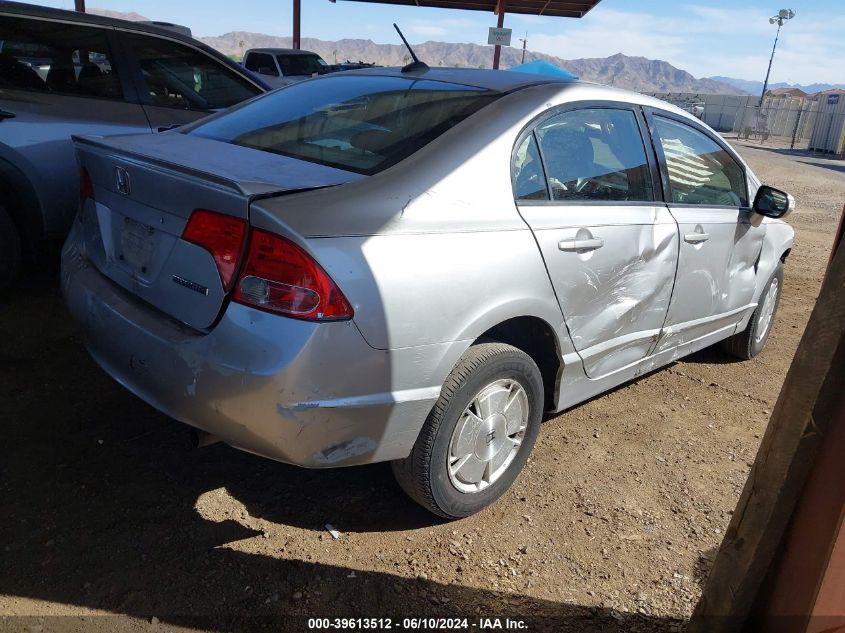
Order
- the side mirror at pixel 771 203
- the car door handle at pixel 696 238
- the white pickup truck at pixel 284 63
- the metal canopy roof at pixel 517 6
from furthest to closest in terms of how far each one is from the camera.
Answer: the metal canopy roof at pixel 517 6
the white pickup truck at pixel 284 63
the side mirror at pixel 771 203
the car door handle at pixel 696 238

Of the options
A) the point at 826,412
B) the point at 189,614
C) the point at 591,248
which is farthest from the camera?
the point at 591,248

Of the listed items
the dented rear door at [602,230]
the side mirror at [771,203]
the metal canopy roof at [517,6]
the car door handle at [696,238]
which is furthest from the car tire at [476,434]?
the metal canopy roof at [517,6]

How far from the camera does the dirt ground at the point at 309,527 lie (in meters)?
2.27

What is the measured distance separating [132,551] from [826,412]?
224 cm

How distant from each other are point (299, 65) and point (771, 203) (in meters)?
14.6

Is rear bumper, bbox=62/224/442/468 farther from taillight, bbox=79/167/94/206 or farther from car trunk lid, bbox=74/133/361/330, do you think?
taillight, bbox=79/167/94/206

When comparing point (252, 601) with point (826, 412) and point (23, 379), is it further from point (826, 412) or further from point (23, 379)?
point (23, 379)

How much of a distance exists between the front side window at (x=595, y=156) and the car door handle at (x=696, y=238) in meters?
0.32

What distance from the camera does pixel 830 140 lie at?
28.8 m

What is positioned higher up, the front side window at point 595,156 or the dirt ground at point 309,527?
the front side window at point 595,156

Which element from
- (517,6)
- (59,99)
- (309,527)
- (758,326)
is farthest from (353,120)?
(517,6)

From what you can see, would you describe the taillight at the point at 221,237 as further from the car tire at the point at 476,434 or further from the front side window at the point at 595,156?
the front side window at the point at 595,156

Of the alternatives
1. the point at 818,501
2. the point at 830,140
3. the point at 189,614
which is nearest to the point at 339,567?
the point at 189,614

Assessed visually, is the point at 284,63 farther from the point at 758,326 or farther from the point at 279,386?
the point at 279,386
